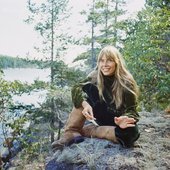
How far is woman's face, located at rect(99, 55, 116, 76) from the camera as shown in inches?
150

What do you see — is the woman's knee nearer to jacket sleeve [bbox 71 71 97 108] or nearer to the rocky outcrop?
the rocky outcrop

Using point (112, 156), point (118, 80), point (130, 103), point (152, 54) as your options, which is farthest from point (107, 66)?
point (152, 54)

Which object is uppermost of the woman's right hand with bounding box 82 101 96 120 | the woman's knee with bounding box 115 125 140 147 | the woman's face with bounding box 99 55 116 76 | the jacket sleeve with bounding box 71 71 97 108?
the woman's face with bounding box 99 55 116 76

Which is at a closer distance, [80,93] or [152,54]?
[80,93]

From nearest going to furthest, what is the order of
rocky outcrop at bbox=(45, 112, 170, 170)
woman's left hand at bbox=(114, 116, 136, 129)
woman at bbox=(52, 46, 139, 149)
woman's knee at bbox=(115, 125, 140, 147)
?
rocky outcrop at bbox=(45, 112, 170, 170) → woman's left hand at bbox=(114, 116, 136, 129) → woman's knee at bbox=(115, 125, 140, 147) → woman at bbox=(52, 46, 139, 149)

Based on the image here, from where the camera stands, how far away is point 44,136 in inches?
592

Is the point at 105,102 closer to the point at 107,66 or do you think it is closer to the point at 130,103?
the point at 130,103

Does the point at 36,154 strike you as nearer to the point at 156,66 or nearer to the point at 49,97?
the point at 49,97

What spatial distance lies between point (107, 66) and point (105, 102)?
17.0 inches

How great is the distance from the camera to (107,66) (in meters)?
3.82

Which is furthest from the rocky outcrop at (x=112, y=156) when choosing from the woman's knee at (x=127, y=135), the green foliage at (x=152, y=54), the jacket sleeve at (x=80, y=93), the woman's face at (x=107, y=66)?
the green foliage at (x=152, y=54)

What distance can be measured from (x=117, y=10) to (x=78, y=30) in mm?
3291

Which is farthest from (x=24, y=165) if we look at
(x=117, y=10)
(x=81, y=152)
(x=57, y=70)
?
(x=117, y=10)

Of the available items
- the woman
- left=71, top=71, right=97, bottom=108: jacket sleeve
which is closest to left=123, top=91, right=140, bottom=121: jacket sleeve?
the woman
